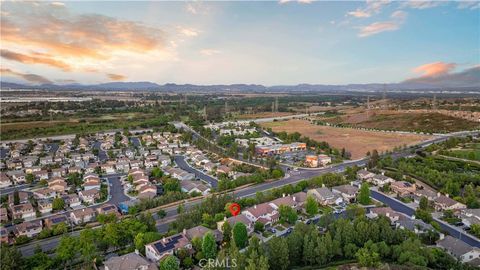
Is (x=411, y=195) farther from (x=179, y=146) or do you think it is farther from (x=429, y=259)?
(x=179, y=146)

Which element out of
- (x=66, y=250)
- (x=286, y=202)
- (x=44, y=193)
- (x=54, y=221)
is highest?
(x=66, y=250)

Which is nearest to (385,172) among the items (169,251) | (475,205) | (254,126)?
(475,205)

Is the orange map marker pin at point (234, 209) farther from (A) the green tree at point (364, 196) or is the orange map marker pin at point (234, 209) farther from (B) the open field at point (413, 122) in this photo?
(B) the open field at point (413, 122)

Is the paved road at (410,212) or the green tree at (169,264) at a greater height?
the green tree at (169,264)

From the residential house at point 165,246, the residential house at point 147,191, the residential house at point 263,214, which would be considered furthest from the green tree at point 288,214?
the residential house at point 147,191

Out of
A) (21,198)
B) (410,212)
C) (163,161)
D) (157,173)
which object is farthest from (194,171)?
(410,212)

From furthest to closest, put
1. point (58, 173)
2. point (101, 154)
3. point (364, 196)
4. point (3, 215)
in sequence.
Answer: point (101, 154) < point (58, 173) < point (364, 196) < point (3, 215)

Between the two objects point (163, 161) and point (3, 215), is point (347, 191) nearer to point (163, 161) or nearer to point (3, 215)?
point (163, 161)
